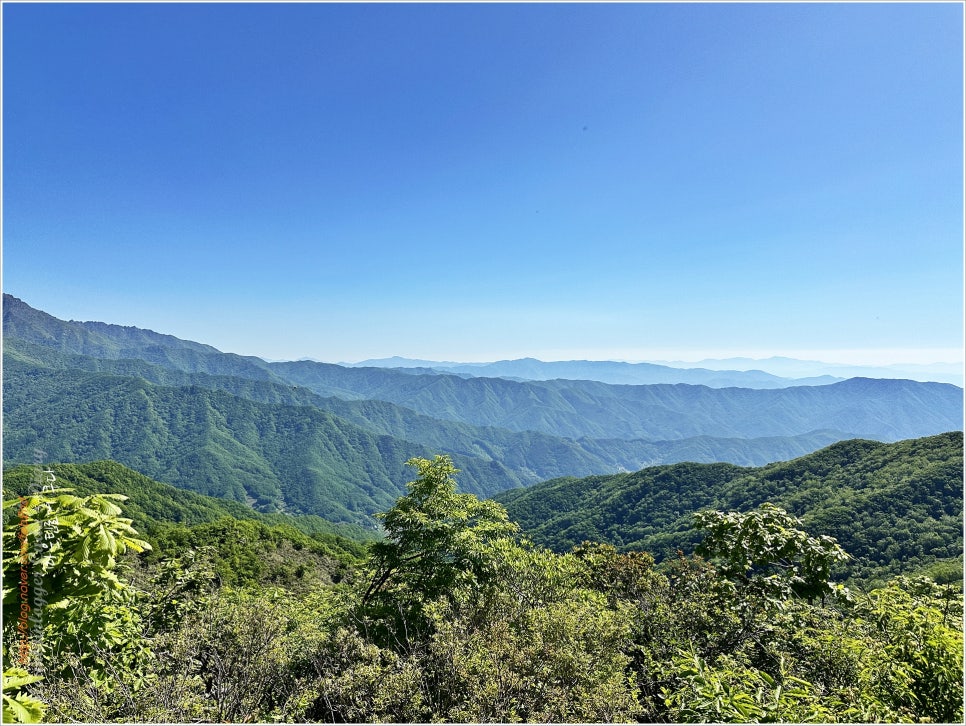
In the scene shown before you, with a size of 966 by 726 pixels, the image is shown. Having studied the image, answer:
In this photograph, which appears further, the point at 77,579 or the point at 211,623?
the point at 211,623

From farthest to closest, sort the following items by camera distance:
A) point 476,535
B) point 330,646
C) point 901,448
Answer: point 901,448 → point 476,535 → point 330,646

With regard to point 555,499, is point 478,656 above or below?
above

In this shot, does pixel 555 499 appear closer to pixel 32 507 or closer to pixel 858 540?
pixel 858 540

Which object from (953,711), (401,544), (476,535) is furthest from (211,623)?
(953,711)

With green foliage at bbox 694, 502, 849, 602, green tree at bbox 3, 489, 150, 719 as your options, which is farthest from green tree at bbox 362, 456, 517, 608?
green tree at bbox 3, 489, 150, 719

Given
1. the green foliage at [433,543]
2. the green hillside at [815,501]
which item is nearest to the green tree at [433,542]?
the green foliage at [433,543]

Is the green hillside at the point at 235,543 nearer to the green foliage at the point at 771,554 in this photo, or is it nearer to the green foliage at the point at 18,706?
the green foliage at the point at 18,706
